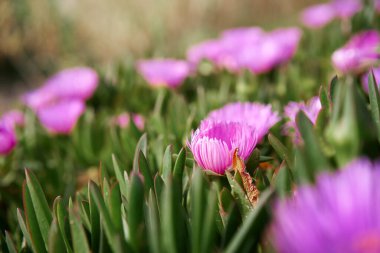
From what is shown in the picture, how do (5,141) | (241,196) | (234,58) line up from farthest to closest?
(234,58) < (5,141) < (241,196)

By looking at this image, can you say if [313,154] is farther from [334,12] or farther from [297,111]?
[334,12]

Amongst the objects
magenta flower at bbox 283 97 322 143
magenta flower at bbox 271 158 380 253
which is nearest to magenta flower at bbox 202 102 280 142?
magenta flower at bbox 283 97 322 143

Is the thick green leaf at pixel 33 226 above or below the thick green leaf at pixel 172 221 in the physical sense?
below

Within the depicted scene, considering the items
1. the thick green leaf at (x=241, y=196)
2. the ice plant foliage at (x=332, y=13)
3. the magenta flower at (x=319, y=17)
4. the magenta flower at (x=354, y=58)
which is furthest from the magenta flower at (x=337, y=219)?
the magenta flower at (x=319, y=17)

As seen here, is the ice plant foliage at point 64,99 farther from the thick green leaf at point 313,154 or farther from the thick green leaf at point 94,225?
the thick green leaf at point 313,154

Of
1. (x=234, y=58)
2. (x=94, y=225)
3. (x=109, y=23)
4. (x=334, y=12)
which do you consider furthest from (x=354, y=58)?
(x=109, y=23)

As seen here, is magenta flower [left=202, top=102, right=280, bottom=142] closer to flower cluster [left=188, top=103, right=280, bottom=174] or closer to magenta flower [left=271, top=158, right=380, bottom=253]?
flower cluster [left=188, top=103, right=280, bottom=174]

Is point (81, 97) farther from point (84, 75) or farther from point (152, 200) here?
point (152, 200)
